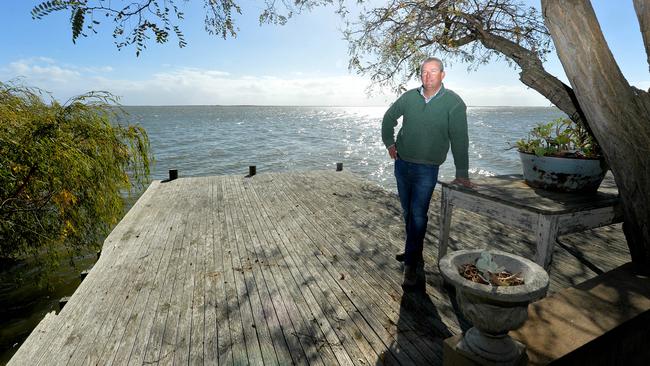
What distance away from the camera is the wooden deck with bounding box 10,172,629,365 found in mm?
2947

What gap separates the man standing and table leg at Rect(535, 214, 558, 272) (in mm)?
860

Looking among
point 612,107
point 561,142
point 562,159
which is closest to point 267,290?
point 562,159

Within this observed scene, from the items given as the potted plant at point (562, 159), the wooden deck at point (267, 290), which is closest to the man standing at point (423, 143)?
the potted plant at point (562, 159)

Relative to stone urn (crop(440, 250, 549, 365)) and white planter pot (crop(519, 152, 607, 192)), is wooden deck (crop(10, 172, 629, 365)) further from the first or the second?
white planter pot (crop(519, 152, 607, 192))

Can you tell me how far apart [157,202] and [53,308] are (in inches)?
124

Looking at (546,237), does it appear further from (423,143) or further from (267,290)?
(267,290)

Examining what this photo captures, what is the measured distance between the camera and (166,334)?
319cm

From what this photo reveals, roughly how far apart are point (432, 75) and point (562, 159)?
57.9 inches

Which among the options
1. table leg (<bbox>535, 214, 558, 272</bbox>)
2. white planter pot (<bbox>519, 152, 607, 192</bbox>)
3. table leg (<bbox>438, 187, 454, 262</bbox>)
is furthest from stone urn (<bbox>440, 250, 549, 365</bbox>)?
table leg (<bbox>438, 187, 454, 262</bbox>)

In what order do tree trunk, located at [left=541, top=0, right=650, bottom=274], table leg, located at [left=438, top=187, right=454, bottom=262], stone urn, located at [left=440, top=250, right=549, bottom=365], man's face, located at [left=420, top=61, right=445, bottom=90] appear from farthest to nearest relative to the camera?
table leg, located at [left=438, top=187, right=454, bottom=262] < man's face, located at [left=420, top=61, right=445, bottom=90] < tree trunk, located at [left=541, top=0, right=650, bottom=274] < stone urn, located at [left=440, top=250, right=549, bottom=365]

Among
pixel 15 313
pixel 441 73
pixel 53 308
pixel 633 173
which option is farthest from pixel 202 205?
pixel 633 173

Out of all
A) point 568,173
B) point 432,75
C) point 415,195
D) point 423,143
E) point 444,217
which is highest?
point 432,75

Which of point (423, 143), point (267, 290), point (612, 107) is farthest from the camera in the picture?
point (267, 290)

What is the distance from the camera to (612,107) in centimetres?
273
